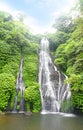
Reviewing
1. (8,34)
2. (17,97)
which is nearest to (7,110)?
(17,97)

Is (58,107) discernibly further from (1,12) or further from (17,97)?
(1,12)

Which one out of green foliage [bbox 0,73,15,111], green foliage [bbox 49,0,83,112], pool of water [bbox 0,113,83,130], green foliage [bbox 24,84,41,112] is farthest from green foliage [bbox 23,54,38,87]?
pool of water [bbox 0,113,83,130]

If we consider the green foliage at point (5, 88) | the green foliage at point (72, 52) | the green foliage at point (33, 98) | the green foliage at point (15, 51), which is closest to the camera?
the green foliage at point (72, 52)

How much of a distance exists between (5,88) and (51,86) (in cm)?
529

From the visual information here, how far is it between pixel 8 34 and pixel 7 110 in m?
11.1

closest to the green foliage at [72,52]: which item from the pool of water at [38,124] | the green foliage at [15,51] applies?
the green foliage at [15,51]

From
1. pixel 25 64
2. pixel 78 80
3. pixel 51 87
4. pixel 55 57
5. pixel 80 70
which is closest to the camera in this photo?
pixel 78 80

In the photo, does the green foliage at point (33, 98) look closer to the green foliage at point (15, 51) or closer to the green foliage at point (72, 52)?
the green foliage at point (15, 51)

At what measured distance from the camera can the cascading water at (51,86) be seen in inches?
814

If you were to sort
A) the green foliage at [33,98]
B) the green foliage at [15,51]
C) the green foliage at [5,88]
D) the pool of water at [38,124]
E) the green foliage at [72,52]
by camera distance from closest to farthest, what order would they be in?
1. the pool of water at [38,124]
2. the green foliage at [72,52]
3. the green foliage at [5,88]
4. the green foliage at [33,98]
5. the green foliage at [15,51]

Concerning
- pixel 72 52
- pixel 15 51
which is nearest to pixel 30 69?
pixel 15 51

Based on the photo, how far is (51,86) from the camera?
891 inches

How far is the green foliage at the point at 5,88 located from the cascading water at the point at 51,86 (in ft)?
11.0

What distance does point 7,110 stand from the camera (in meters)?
19.5
